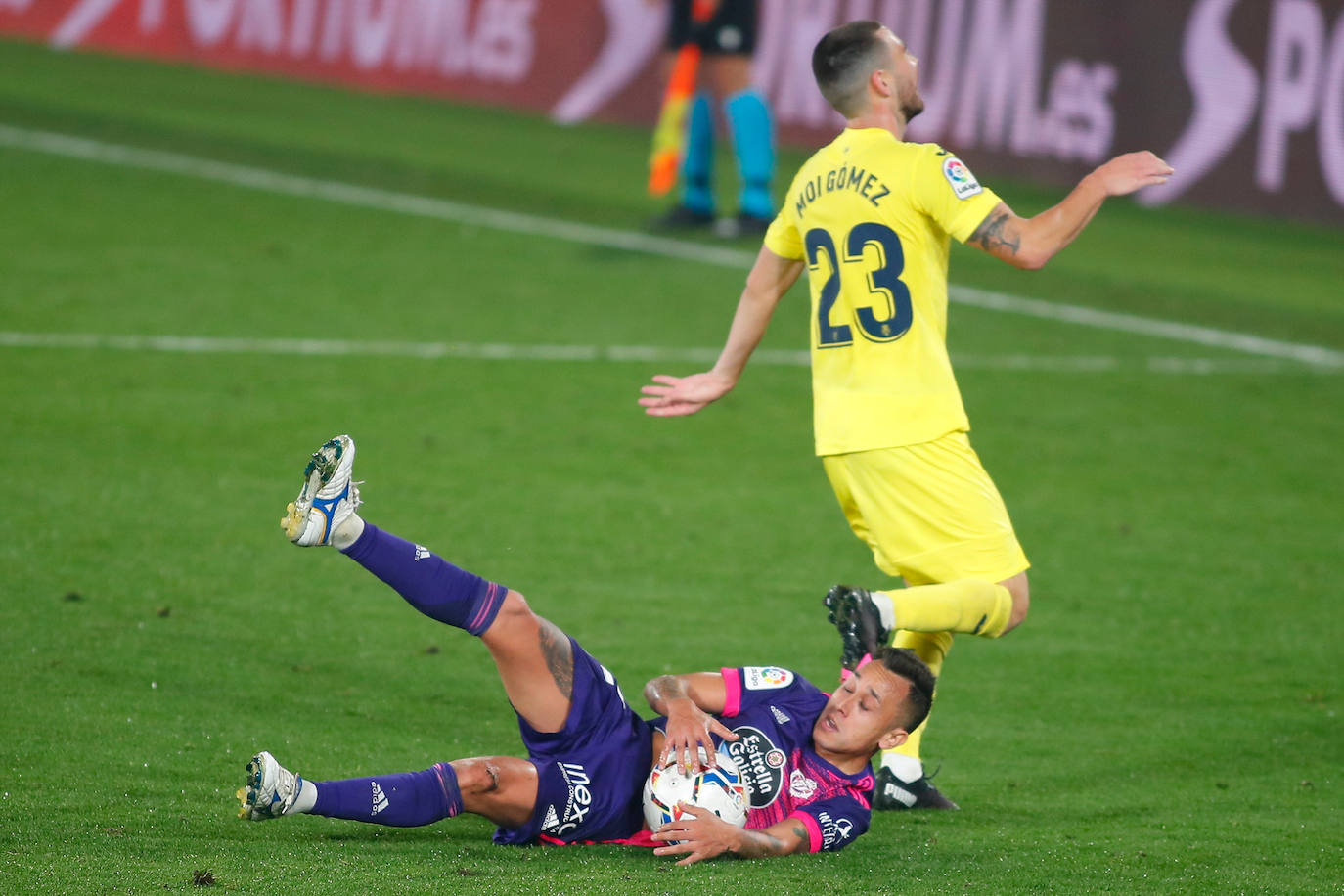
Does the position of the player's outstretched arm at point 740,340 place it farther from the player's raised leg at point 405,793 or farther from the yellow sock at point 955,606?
the player's raised leg at point 405,793

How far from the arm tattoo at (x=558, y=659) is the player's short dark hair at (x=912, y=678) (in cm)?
82

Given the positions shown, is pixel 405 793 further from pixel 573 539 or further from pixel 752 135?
pixel 752 135

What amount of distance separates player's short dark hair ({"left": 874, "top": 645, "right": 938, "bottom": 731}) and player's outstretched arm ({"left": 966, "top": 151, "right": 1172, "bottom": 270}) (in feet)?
3.55

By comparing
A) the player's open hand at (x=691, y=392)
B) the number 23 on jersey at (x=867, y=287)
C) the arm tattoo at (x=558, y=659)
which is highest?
the number 23 on jersey at (x=867, y=287)

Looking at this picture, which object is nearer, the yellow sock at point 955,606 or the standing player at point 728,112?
the yellow sock at point 955,606

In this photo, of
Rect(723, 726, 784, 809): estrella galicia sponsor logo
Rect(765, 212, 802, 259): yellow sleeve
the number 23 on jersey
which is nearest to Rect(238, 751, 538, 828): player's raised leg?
Rect(723, 726, 784, 809): estrella galicia sponsor logo

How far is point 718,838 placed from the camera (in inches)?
170

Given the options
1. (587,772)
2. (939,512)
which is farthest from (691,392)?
(587,772)

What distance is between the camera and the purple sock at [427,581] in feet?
14.7

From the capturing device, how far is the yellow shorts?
4.92 meters

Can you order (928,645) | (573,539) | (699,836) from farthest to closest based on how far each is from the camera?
1. (573,539)
2. (928,645)
3. (699,836)

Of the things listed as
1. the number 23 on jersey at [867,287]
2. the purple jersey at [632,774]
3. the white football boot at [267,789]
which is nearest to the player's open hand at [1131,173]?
the number 23 on jersey at [867,287]

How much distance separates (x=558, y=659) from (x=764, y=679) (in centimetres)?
58

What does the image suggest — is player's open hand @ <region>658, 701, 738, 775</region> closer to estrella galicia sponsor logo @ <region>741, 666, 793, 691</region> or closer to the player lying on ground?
the player lying on ground
